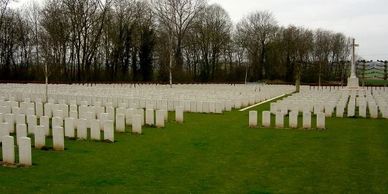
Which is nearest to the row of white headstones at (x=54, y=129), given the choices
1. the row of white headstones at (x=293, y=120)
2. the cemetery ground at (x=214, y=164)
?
the cemetery ground at (x=214, y=164)

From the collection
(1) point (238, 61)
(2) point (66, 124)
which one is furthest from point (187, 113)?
(1) point (238, 61)

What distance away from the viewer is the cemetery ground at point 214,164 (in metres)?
7.07

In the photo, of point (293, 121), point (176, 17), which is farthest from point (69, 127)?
point (176, 17)

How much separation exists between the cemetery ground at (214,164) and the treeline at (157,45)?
1243 inches

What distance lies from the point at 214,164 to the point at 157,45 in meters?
48.6

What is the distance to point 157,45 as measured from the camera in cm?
5638

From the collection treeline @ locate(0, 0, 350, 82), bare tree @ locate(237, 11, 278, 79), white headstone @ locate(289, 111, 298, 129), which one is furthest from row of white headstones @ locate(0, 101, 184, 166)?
bare tree @ locate(237, 11, 278, 79)

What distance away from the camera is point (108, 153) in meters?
9.84

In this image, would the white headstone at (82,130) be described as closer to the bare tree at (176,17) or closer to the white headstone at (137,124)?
the white headstone at (137,124)

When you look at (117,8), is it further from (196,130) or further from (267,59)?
(196,130)

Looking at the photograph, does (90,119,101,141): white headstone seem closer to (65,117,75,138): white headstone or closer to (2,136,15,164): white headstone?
(65,117,75,138): white headstone

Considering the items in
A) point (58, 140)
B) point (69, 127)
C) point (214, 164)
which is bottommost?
point (214, 164)

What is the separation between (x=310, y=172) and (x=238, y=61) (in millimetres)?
55157

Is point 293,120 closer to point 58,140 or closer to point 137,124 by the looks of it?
point 137,124
